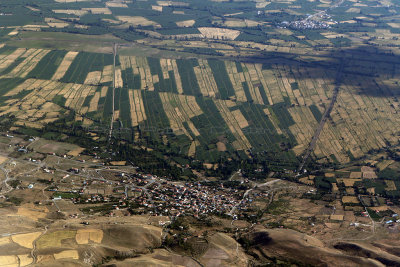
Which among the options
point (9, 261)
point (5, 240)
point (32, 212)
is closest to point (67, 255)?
point (9, 261)

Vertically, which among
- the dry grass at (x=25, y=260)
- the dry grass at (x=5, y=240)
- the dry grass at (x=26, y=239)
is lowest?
the dry grass at (x=25, y=260)

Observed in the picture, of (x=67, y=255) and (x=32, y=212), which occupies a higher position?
(x=67, y=255)

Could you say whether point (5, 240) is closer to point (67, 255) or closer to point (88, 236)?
point (67, 255)

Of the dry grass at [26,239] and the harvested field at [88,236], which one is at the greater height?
the dry grass at [26,239]

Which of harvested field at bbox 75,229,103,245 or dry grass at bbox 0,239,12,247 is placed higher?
dry grass at bbox 0,239,12,247

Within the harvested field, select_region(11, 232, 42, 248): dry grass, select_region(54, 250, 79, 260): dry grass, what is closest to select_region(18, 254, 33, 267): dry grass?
select_region(11, 232, 42, 248): dry grass

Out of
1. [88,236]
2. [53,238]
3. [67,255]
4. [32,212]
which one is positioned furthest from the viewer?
[32,212]

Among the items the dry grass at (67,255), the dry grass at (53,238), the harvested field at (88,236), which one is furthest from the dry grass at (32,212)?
the dry grass at (67,255)

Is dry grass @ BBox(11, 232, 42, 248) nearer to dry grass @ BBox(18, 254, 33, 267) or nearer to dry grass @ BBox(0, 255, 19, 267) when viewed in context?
dry grass @ BBox(18, 254, 33, 267)

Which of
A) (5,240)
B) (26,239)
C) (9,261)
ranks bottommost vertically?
(9,261)

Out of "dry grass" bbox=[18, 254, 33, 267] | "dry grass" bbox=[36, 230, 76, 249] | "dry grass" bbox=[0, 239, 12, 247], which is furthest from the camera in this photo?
"dry grass" bbox=[36, 230, 76, 249]

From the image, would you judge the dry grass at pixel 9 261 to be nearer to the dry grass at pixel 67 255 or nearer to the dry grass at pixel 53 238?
the dry grass at pixel 53 238
